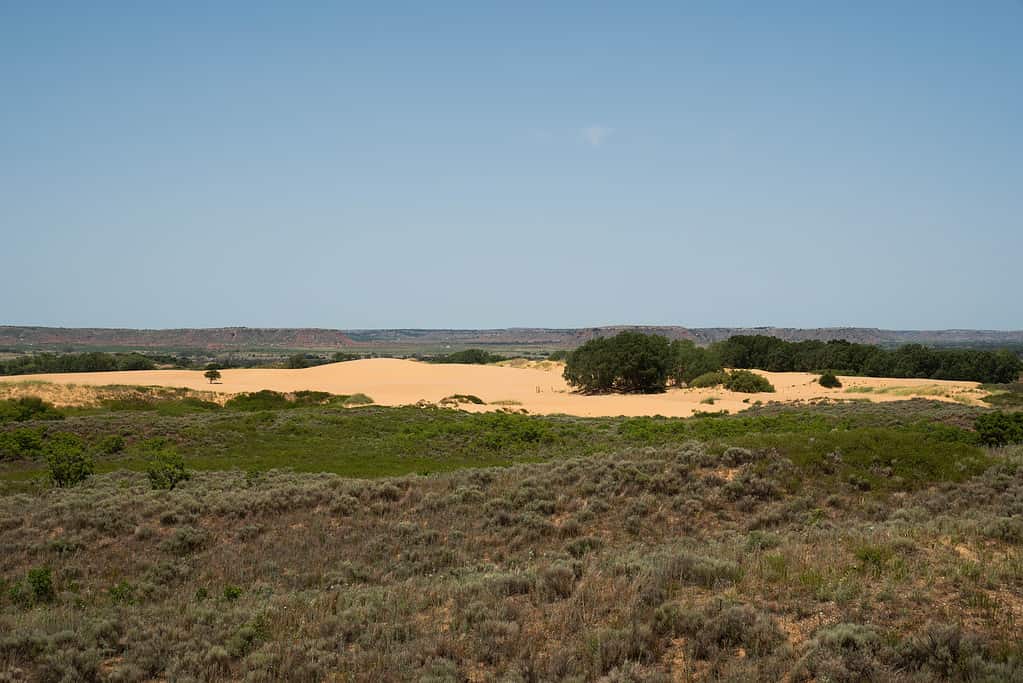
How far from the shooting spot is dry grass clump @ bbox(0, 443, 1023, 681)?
669 cm

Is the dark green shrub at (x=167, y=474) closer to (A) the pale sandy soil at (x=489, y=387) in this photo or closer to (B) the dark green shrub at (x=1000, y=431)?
(B) the dark green shrub at (x=1000, y=431)

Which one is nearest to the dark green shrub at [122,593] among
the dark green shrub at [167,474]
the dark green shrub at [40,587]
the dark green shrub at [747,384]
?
the dark green shrub at [40,587]

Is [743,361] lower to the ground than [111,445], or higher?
higher

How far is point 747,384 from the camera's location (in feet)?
186

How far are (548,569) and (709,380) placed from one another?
5310 centimetres

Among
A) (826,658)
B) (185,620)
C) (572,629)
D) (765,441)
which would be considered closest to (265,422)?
(765,441)

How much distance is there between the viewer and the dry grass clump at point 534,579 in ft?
22.0

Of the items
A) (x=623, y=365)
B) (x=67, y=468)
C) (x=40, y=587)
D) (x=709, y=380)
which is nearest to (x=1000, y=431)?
(x=40, y=587)

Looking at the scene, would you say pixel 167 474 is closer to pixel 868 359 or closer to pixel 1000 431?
pixel 1000 431

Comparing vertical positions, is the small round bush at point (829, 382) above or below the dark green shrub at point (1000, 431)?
below

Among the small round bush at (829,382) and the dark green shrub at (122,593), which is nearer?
the dark green shrub at (122,593)

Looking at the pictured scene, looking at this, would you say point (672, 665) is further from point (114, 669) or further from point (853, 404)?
point (853, 404)

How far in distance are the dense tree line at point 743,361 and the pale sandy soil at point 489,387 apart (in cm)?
276

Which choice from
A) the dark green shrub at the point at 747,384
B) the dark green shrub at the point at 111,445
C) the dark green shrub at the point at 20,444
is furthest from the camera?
the dark green shrub at the point at 747,384
